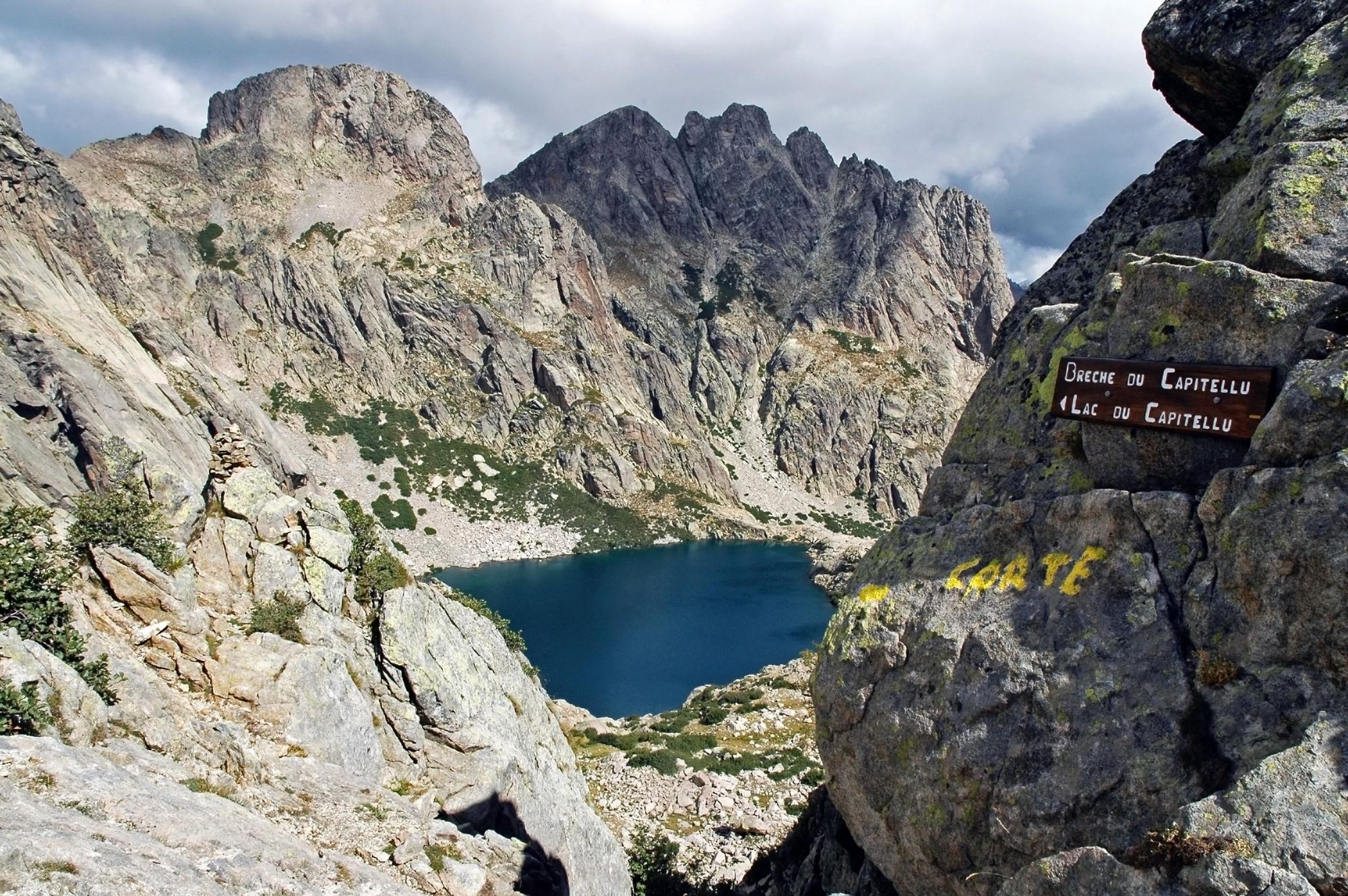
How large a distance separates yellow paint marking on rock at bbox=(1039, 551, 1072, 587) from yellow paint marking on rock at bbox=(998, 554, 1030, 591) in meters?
0.21

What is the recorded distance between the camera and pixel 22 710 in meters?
9.59

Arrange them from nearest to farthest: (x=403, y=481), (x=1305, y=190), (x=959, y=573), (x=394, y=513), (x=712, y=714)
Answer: (x=1305, y=190) < (x=959, y=573) < (x=712, y=714) < (x=394, y=513) < (x=403, y=481)

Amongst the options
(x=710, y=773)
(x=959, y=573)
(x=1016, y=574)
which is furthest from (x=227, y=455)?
(x=710, y=773)

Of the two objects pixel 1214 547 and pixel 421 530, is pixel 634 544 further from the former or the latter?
pixel 1214 547

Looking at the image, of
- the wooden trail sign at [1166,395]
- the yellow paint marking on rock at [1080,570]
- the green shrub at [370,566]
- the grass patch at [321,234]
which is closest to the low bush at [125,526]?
the green shrub at [370,566]

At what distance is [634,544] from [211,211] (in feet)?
382

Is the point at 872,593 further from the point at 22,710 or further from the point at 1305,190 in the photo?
the point at 22,710

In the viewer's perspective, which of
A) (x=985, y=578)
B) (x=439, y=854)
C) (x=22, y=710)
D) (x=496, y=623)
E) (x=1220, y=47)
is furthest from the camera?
(x=496, y=623)

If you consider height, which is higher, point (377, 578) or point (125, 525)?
point (125, 525)

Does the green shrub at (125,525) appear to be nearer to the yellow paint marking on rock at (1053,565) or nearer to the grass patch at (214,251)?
the yellow paint marking on rock at (1053,565)

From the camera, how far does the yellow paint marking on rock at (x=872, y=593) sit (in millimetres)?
10094

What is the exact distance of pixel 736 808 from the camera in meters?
26.2

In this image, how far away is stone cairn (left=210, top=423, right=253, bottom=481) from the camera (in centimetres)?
1836

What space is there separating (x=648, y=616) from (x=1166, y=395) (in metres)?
77.6
